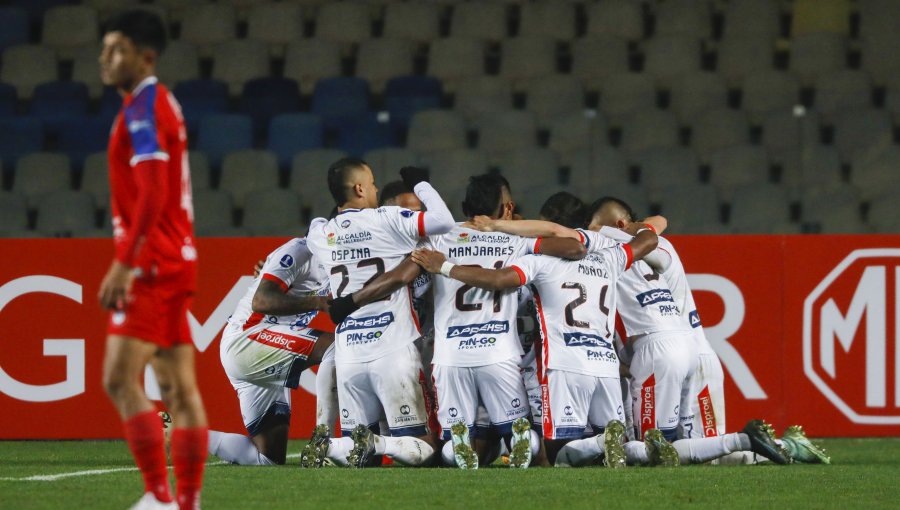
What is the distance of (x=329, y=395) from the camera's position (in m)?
7.92

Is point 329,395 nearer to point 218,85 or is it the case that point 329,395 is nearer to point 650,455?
point 650,455

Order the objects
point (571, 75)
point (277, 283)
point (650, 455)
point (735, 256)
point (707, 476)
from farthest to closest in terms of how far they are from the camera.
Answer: point (571, 75) < point (735, 256) < point (277, 283) < point (650, 455) < point (707, 476)

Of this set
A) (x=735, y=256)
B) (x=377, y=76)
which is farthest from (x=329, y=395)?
(x=377, y=76)

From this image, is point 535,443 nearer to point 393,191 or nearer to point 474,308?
point 474,308

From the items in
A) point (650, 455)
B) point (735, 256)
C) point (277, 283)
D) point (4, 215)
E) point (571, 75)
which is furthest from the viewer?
point (571, 75)

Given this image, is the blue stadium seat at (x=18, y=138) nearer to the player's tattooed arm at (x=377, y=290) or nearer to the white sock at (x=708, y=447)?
the player's tattooed arm at (x=377, y=290)

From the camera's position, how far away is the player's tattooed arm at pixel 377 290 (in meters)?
7.34

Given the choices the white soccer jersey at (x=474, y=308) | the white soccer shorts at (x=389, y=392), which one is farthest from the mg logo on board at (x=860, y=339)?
the white soccer shorts at (x=389, y=392)

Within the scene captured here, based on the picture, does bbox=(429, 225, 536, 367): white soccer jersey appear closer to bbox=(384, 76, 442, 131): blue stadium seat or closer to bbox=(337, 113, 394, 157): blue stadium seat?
bbox=(337, 113, 394, 157): blue stadium seat

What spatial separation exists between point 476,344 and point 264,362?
1.37 m

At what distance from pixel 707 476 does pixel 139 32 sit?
12.3 feet

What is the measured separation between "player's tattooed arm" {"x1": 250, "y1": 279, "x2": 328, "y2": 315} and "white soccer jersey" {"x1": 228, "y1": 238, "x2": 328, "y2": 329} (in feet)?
0.15

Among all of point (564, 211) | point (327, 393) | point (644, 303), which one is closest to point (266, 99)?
point (564, 211)

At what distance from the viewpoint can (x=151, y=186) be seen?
171 inches
